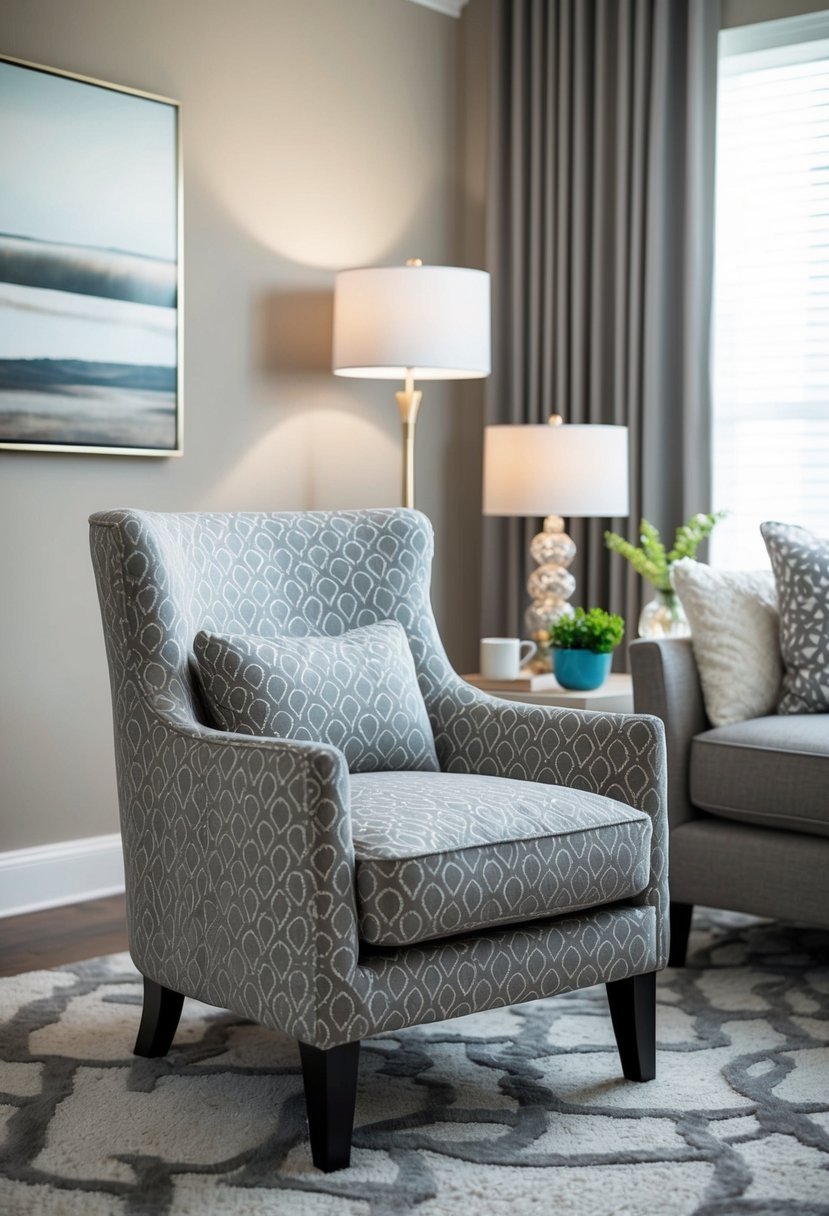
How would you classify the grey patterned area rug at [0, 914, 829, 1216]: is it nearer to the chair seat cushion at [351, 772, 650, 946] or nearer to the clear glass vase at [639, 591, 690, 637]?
the chair seat cushion at [351, 772, 650, 946]

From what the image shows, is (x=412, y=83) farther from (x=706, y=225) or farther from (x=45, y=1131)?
(x=45, y=1131)

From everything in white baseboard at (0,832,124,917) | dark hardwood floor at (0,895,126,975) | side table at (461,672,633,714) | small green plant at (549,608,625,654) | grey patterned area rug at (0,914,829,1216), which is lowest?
dark hardwood floor at (0,895,126,975)

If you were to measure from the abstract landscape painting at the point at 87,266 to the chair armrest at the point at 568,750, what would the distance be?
4.24 feet

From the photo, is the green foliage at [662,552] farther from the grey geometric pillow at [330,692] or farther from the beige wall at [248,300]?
the grey geometric pillow at [330,692]

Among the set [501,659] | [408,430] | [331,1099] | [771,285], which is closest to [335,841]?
[331,1099]

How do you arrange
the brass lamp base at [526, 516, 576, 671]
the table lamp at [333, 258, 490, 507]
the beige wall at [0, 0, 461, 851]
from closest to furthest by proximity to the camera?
the beige wall at [0, 0, 461, 851] < the table lamp at [333, 258, 490, 507] < the brass lamp base at [526, 516, 576, 671]

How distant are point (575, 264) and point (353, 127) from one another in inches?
30.3

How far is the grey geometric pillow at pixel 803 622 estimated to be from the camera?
122 inches

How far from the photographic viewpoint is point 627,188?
425 centimetres

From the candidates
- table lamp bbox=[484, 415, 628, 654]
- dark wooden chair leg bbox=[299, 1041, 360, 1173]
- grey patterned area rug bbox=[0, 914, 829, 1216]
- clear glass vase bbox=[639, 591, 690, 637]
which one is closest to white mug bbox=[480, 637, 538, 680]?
table lamp bbox=[484, 415, 628, 654]

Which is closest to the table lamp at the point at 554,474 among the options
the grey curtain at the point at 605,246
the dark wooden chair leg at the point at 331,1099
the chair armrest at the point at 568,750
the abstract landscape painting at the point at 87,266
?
the grey curtain at the point at 605,246

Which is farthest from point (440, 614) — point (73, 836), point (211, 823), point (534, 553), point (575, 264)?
point (211, 823)

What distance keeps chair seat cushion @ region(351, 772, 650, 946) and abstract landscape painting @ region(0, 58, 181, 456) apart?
1502 mm

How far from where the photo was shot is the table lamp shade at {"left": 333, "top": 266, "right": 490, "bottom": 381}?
377 cm
